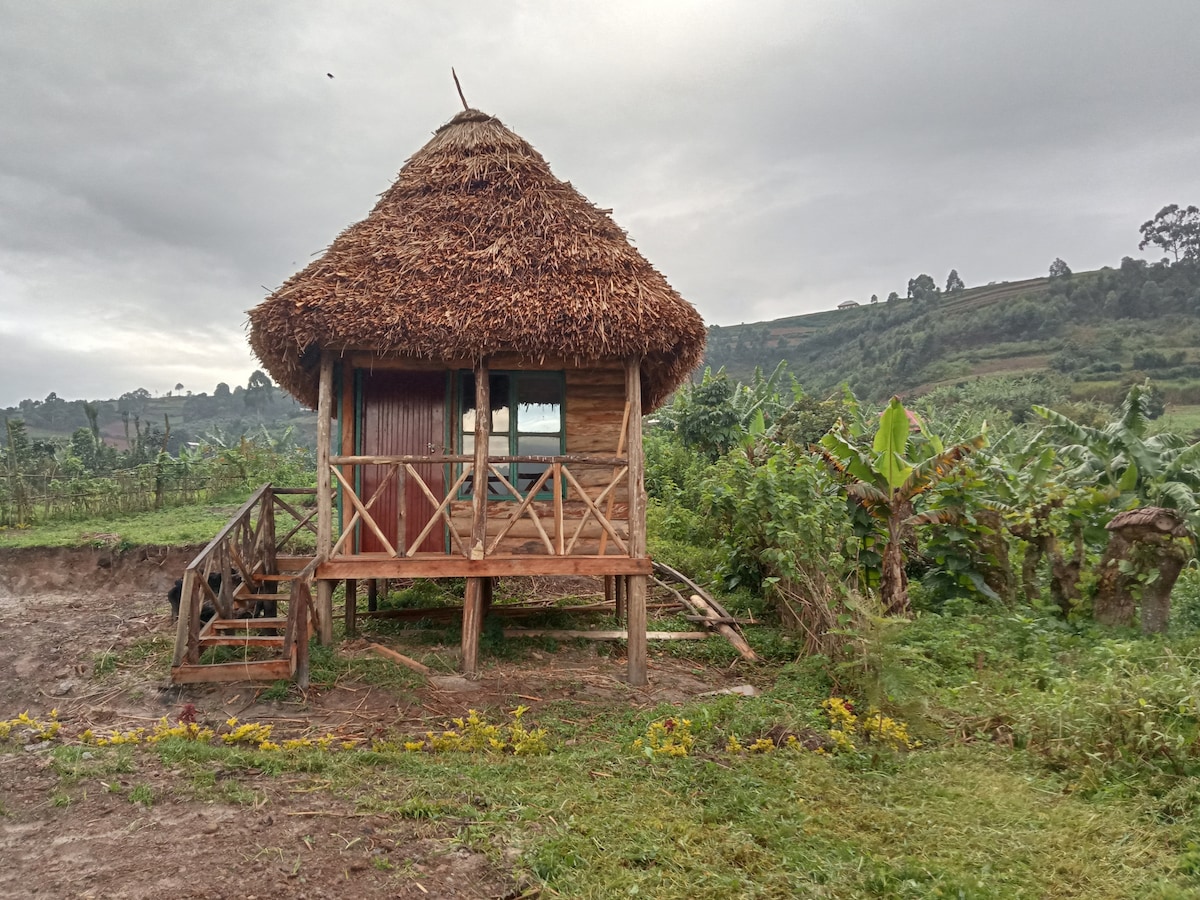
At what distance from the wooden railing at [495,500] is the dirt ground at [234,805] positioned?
1211 millimetres

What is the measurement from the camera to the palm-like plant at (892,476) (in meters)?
7.22

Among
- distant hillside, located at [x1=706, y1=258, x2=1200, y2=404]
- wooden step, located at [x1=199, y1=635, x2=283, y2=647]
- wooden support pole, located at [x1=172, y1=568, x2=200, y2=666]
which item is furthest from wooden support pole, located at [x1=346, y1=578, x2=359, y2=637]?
distant hillside, located at [x1=706, y1=258, x2=1200, y2=404]

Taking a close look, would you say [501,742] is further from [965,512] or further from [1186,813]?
[965,512]

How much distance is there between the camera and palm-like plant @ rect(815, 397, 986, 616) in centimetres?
722

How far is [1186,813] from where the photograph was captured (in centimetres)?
370

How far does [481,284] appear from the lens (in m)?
6.61

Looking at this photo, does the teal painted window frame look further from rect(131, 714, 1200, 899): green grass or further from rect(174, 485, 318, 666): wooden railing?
rect(131, 714, 1200, 899): green grass

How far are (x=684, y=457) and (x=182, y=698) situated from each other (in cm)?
1220

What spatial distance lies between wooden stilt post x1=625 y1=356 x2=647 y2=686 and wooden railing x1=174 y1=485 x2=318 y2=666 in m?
2.90

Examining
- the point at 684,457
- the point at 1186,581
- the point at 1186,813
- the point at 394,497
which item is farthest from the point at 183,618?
the point at 684,457

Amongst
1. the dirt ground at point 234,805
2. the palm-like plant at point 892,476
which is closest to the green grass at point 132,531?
the dirt ground at point 234,805

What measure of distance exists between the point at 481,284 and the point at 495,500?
2.18 m

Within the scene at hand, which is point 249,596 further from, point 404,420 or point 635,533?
point 635,533

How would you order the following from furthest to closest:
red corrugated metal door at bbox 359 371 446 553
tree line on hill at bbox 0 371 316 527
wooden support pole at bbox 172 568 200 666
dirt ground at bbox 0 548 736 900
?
tree line on hill at bbox 0 371 316 527 → red corrugated metal door at bbox 359 371 446 553 → wooden support pole at bbox 172 568 200 666 → dirt ground at bbox 0 548 736 900
